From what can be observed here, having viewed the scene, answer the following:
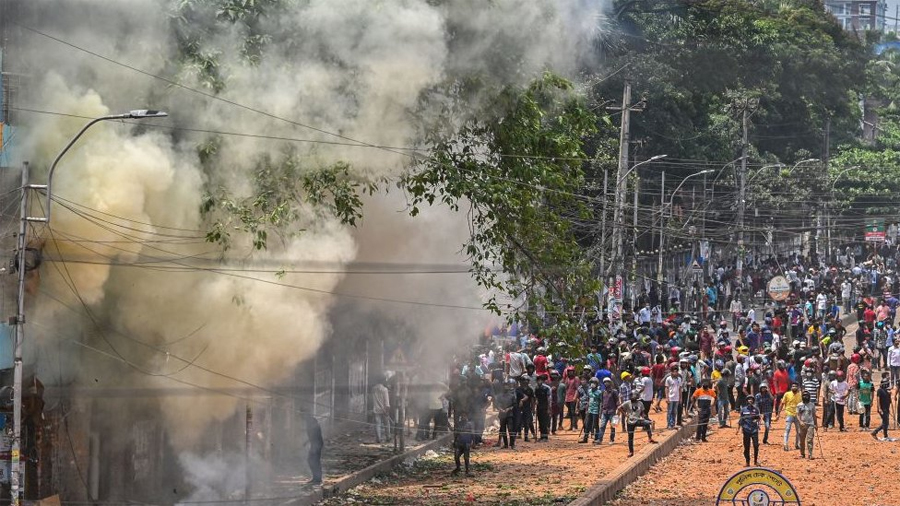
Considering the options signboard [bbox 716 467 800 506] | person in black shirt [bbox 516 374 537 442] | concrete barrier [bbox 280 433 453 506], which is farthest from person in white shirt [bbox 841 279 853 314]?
signboard [bbox 716 467 800 506]

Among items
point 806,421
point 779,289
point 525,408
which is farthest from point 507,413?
point 779,289

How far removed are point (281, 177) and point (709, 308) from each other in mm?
24493

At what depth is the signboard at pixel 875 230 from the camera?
51844mm

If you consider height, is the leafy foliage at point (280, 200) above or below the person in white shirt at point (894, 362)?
above

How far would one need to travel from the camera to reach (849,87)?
187ft

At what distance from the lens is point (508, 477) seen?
824 inches

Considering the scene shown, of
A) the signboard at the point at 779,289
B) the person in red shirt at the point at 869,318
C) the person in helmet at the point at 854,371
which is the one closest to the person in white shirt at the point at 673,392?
the person in helmet at the point at 854,371

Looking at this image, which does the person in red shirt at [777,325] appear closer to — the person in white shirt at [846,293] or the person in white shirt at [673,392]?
the person in white shirt at [846,293]

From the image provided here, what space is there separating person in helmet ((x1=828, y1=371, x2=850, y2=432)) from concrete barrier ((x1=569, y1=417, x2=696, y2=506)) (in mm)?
2640

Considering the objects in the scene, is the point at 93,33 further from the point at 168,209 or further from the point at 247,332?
the point at 247,332

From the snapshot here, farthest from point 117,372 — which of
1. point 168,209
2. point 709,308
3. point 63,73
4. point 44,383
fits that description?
point 709,308

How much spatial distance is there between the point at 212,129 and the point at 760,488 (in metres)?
7.97

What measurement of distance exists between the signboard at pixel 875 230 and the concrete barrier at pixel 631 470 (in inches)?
1094

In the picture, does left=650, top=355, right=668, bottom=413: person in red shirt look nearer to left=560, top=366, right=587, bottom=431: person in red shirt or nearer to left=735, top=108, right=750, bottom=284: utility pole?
left=560, top=366, right=587, bottom=431: person in red shirt
